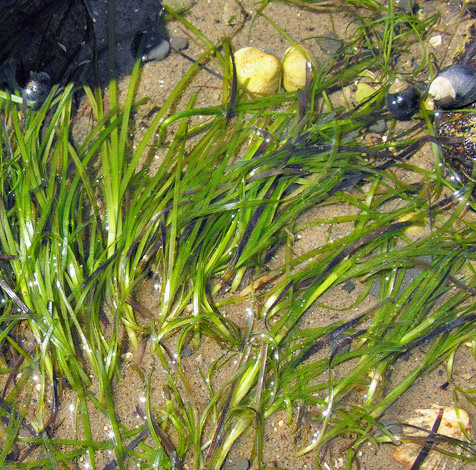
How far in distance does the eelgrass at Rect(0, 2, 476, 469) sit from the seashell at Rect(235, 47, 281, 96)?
113 mm

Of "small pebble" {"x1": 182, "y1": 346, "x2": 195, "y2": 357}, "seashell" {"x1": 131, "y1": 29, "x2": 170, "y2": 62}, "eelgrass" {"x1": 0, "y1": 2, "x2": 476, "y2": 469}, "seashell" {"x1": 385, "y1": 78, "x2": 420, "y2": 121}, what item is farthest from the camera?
"seashell" {"x1": 131, "y1": 29, "x2": 170, "y2": 62}

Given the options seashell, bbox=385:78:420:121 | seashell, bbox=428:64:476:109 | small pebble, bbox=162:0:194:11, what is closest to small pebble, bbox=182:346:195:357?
seashell, bbox=385:78:420:121

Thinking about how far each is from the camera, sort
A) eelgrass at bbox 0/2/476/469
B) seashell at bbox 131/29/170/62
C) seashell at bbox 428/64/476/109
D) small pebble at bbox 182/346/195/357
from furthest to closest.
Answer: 1. seashell at bbox 131/29/170/62
2. seashell at bbox 428/64/476/109
3. small pebble at bbox 182/346/195/357
4. eelgrass at bbox 0/2/476/469

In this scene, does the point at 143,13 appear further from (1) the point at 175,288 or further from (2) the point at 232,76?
(1) the point at 175,288

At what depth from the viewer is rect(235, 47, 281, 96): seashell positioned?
3.60m

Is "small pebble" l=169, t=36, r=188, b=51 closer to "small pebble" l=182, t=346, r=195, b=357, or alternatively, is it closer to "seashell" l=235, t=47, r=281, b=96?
"seashell" l=235, t=47, r=281, b=96

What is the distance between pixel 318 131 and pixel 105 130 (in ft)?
4.93

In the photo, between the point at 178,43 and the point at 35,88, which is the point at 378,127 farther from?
the point at 35,88

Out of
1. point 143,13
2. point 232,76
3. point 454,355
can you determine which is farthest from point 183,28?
point 454,355

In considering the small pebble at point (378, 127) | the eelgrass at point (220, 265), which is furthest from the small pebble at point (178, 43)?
the small pebble at point (378, 127)

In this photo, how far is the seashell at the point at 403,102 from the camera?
358 centimetres

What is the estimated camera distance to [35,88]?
138 inches

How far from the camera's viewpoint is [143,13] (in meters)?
3.94

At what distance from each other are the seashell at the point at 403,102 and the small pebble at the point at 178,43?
164 centimetres
